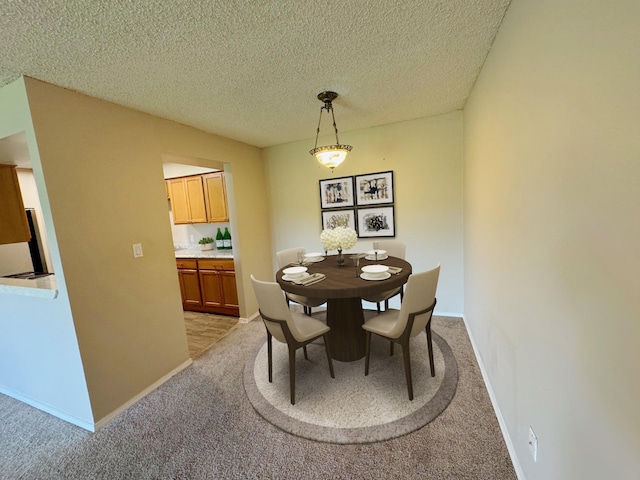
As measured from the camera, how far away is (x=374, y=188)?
3393 mm

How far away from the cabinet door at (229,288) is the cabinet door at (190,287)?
0.48 metres

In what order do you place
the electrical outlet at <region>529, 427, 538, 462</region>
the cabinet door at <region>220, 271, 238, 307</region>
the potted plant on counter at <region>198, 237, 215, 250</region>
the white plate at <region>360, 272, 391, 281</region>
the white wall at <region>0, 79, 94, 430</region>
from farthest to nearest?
the potted plant on counter at <region>198, 237, 215, 250</region>
the cabinet door at <region>220, 271, 238, 307</region>
the white plate at <region>360, 272, 391, 281</region>
the white wall at <region>0, 79, 94, 430</region>
the electrical outlet at <region>529, 427, 538, 462</region>

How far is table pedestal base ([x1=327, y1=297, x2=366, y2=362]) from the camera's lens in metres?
2.42

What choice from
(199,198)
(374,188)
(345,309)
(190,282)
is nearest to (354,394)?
(345,309)

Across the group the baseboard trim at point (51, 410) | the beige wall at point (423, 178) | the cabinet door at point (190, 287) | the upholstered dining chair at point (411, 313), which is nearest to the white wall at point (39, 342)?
the baseboard trim at point (51, 410)

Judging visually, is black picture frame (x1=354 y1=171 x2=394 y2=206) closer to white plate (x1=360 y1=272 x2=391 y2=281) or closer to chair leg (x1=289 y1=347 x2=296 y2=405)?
white plate (x1=360 y1=272 x2=391 y2=281)

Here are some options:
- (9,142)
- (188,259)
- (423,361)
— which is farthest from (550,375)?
(188,259)

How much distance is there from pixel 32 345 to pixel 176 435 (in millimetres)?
1398

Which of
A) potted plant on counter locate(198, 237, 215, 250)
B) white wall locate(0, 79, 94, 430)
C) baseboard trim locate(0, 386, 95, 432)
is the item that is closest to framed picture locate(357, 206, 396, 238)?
potted plant on counter locate(198, 237, 215, 250)

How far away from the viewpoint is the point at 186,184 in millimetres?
4066

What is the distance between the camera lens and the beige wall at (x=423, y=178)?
120 inches

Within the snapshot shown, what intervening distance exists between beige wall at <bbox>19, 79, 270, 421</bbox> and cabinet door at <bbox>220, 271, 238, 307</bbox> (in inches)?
42.3

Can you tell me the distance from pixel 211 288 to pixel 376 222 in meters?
2.55

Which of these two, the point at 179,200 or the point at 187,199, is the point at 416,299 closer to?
the point at 187,199
